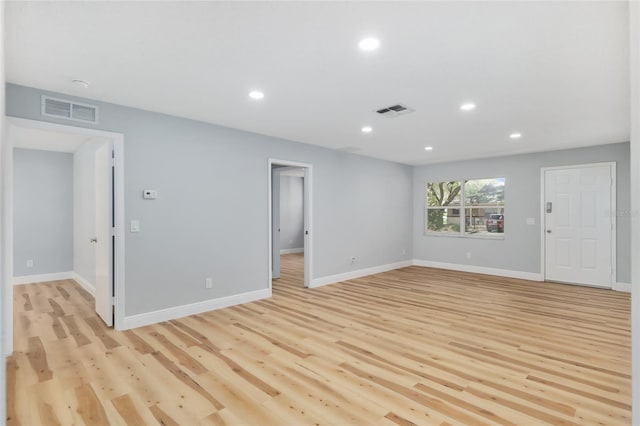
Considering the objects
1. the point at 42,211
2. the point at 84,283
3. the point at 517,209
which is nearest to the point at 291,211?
the point at 84,283

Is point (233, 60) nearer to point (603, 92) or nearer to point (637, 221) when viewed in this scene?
point (637, 221)

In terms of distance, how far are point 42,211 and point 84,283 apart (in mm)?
1787

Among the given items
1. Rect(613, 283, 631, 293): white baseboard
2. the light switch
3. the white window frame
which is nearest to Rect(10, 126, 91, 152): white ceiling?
the light switch

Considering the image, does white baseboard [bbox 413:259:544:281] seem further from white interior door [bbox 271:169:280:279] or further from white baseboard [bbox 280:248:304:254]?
white baseboard [bbox 280:248:304:254]

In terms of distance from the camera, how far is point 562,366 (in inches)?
113

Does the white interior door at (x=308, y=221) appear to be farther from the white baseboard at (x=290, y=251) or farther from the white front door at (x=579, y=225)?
the white baseboard at (x=290, y=251)

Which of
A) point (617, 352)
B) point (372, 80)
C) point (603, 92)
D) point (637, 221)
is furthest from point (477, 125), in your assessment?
point (637, 221)

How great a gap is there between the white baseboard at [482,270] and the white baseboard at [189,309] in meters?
4.39

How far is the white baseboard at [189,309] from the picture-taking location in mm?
3824

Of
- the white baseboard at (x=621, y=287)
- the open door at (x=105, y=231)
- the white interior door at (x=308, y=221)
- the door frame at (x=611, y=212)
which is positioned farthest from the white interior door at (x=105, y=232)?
the white baseboard at (x=621, y=287)

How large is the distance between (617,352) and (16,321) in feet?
21.0

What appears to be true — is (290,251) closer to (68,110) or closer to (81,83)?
(68,110)

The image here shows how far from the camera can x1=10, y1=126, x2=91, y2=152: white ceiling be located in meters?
5.07

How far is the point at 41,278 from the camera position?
6.29m
